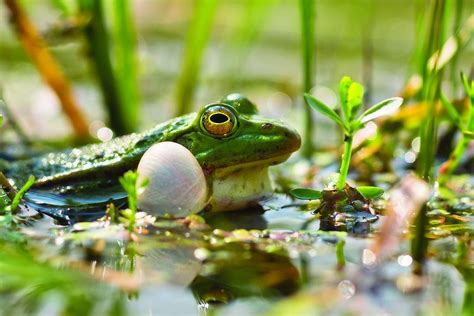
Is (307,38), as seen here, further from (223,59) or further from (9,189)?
(223,59)

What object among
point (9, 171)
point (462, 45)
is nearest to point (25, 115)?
point (9, 171)

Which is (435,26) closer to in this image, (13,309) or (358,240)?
(358,240)

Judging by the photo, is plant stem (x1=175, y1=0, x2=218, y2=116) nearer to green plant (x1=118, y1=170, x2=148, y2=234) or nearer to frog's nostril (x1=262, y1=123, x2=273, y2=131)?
frog's nostril (x1=262, y1=123, x2=273, y2=131)

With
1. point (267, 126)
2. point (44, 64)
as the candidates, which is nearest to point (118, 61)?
point (44, 64)

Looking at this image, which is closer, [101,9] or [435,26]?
[435,26]

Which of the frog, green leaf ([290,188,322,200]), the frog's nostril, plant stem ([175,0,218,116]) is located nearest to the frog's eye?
the frog

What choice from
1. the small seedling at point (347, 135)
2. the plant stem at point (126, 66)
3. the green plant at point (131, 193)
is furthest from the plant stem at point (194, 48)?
the green plant at point (131, 193)

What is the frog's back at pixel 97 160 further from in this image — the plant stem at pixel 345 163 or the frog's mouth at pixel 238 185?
the plant stem at pixel 345 163

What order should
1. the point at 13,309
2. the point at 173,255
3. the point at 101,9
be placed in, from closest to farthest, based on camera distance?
1. the point at 13,309
2. the point at 173,255
3. the point at 101,9
